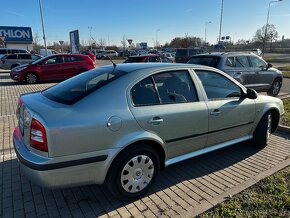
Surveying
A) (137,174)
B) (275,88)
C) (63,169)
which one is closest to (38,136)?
(63,169)

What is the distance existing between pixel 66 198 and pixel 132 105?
144cm

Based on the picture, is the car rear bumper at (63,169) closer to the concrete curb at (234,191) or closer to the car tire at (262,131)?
the concrete curb at (234,191)

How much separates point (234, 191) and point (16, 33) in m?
48.7

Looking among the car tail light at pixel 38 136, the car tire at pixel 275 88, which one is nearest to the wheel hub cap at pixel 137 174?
the car tail light at pixel 38 136

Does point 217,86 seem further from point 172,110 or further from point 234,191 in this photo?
point 234,191

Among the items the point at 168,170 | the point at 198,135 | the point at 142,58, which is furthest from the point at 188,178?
the point at 142,58

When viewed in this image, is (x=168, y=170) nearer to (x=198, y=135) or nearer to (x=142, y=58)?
(x=198, y=135)

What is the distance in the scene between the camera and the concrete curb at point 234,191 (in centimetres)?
275

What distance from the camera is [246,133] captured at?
4121 mm

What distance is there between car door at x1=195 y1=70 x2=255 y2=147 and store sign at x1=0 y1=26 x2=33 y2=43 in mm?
46203

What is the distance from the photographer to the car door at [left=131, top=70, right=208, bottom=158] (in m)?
2.83

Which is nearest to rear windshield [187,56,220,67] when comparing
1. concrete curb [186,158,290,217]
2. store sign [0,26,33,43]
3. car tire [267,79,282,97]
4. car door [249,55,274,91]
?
car door [249,55,274,91]

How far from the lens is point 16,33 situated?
141 feet

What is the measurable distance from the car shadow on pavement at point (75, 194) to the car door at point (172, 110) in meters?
0.46
